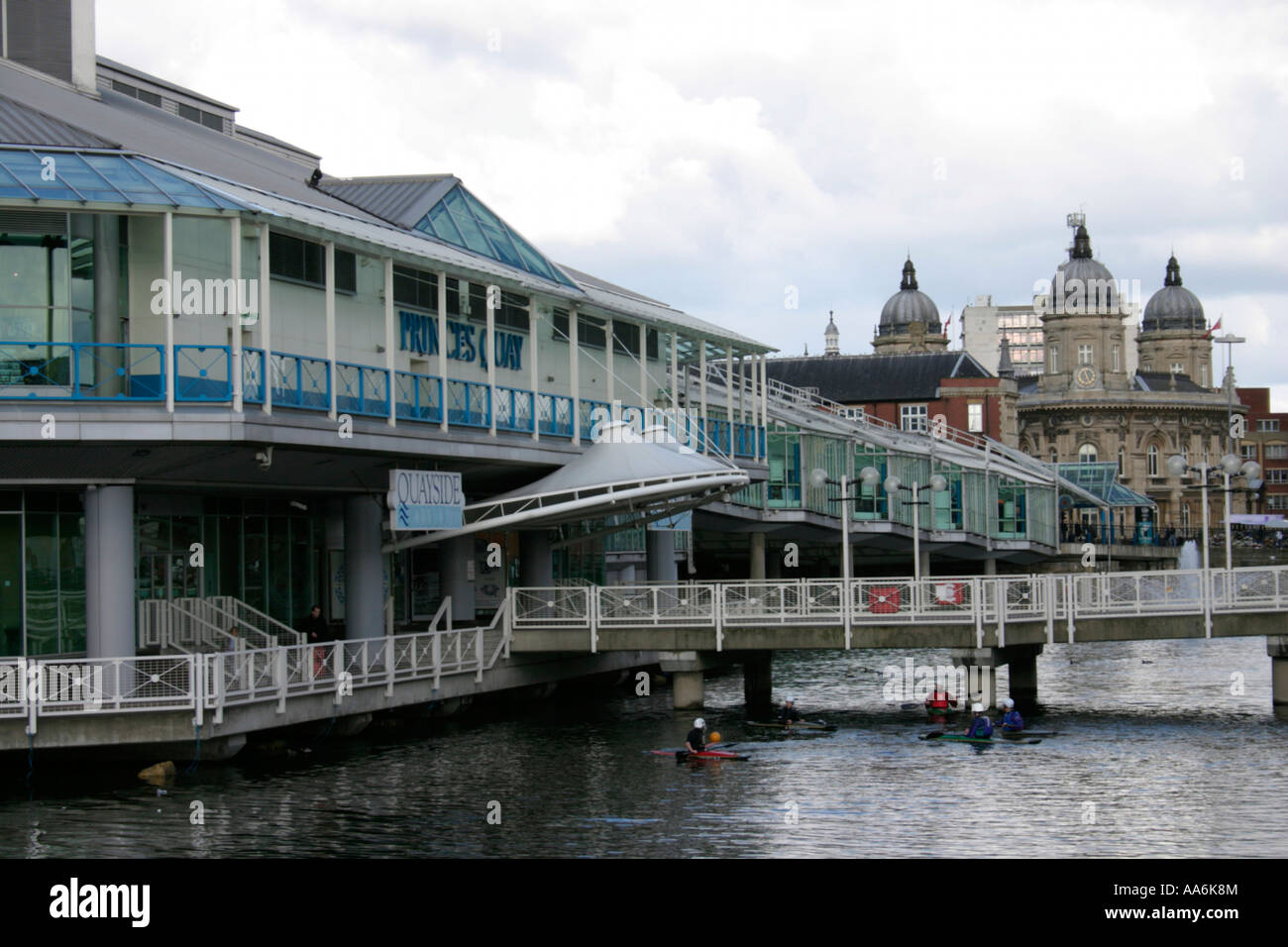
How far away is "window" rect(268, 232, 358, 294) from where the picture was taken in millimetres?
42562

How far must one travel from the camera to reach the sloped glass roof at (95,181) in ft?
114

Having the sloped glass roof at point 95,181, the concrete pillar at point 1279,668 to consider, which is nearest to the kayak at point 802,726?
the concrete pillar at point 1279,668

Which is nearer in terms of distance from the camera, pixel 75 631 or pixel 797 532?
pixel 75 631

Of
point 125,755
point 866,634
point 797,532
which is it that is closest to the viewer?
point 125,755

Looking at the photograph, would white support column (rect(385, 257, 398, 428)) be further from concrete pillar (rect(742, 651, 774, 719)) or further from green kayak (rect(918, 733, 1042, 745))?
concrete pillar (rect(742, 651, 774, 719))

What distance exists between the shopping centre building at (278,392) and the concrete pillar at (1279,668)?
38.1 ft

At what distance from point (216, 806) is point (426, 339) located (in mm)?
18200

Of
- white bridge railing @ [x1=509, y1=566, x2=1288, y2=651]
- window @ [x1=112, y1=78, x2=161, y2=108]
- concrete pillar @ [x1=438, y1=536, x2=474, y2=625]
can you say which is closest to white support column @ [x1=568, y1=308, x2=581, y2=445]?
concrete pillar @ [x1=438, y1=536, x2=474, y2=625]

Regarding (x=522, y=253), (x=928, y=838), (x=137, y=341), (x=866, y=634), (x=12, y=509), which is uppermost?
(x=522, y=253)

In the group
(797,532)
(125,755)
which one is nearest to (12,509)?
(125,755)

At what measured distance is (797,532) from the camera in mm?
77000

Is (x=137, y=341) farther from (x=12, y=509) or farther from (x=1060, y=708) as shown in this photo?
(x=1060, y=708)

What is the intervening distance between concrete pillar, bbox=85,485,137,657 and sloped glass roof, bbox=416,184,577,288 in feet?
51.9

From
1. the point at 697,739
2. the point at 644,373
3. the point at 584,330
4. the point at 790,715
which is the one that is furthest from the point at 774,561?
the point at 697,739
